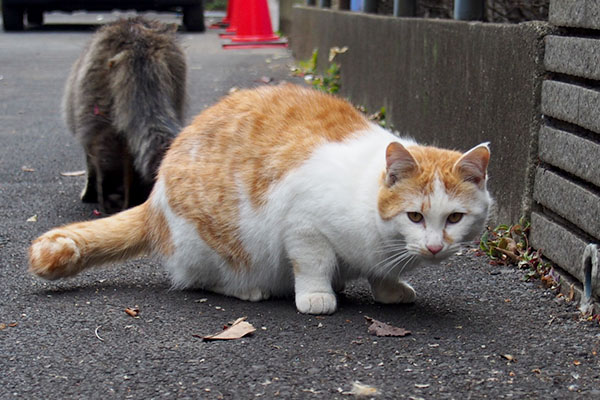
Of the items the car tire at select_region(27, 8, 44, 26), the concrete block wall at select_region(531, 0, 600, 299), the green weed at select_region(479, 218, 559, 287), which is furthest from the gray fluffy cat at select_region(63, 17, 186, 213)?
the car tire at select_region(27, 8, 44, 26)

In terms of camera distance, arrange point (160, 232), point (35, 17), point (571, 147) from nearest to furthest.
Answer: point (571, 147)
point (160, 232)
point (35, 17)

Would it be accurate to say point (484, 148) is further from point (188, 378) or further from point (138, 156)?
point (138, 156)

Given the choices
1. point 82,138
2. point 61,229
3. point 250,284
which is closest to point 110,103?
point 82,138

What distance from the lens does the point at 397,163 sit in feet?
9.88

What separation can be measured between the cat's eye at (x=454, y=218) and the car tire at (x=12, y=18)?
46.6 ft

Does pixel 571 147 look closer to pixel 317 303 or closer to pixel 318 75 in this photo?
pixel 317 303

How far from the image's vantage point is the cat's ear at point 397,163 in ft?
9.82

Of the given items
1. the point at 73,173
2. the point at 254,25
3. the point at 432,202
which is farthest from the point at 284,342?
the point at 254,25

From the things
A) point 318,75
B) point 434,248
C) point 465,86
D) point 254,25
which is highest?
point 254,25

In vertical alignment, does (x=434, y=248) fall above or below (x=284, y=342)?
above

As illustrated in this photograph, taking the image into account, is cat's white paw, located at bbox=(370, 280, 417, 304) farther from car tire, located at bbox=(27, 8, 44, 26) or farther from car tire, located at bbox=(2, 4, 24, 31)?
car tire, located at bbox=(27, 8, 44, 26)

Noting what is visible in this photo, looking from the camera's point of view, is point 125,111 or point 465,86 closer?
point 465,86

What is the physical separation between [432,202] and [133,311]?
1.23 meters

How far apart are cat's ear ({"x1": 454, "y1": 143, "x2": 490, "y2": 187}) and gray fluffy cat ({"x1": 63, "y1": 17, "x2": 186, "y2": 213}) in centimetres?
219
